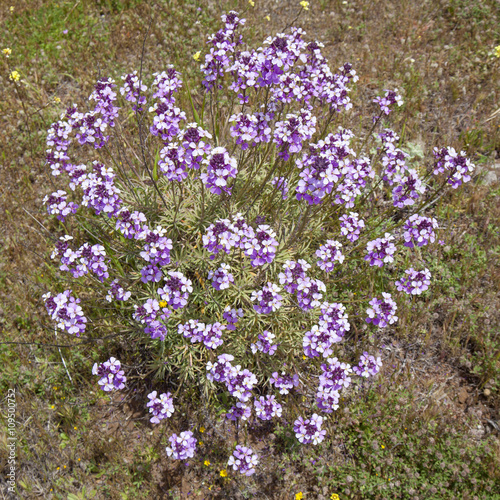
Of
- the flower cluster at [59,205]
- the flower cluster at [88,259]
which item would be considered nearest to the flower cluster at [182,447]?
the flower cluster at [88,259]

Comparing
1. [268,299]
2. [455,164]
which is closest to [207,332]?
[268,299]

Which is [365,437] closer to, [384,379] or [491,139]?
[384,379]

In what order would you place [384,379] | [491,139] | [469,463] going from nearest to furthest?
[469,463], [384,379], [491,139]

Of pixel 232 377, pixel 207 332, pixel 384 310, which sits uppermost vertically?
pixel 384 310

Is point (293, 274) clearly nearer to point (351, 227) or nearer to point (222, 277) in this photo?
point (222, 277)

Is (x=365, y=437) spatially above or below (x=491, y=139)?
below

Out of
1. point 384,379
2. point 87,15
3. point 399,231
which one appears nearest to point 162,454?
point 384,379
